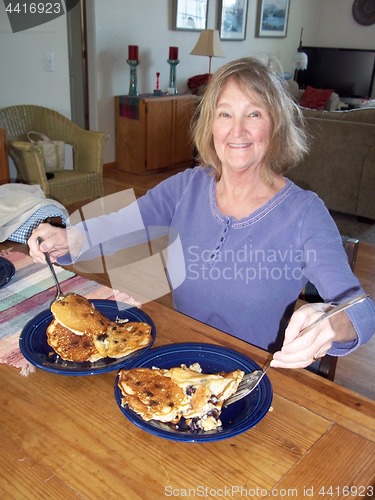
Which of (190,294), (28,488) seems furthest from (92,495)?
(190,294)

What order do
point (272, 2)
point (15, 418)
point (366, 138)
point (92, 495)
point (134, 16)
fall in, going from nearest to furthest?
point (92, 495) → point (15, 418) → point (366, 138) → point (134, 16) → point (272, 2)

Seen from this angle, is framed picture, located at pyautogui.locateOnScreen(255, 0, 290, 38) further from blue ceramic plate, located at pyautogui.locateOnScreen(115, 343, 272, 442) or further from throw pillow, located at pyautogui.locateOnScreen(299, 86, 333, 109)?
blue ceramic plate, located at pyautogui.locateOnScreen(115, 343, 272, 442)

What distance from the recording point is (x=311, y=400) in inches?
32.0

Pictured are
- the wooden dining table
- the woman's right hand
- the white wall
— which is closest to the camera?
the wooden dining table

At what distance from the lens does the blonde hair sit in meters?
1.15

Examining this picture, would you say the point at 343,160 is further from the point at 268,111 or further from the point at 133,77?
the point at 268,111

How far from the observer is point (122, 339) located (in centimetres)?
90

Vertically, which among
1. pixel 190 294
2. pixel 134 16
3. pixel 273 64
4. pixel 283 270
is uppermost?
pixel 134 16

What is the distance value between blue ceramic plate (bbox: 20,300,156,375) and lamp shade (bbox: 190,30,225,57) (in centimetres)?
435

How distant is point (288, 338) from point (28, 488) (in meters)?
0.43

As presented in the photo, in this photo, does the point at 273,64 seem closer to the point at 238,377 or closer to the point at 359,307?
the point at 359,307

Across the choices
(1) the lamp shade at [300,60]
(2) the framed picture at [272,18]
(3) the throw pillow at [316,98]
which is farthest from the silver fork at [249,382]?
(1) the lamp shade at [300,60]

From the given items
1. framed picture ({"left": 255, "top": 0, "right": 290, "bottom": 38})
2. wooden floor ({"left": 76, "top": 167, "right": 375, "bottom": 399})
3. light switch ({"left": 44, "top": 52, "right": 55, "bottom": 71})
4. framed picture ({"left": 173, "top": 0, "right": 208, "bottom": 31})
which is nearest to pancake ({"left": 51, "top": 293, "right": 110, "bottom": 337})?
wooden floor ({"left": 76, "top": 167, "right": 375, "bottom": 399})

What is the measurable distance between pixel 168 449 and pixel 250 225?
617 mm
